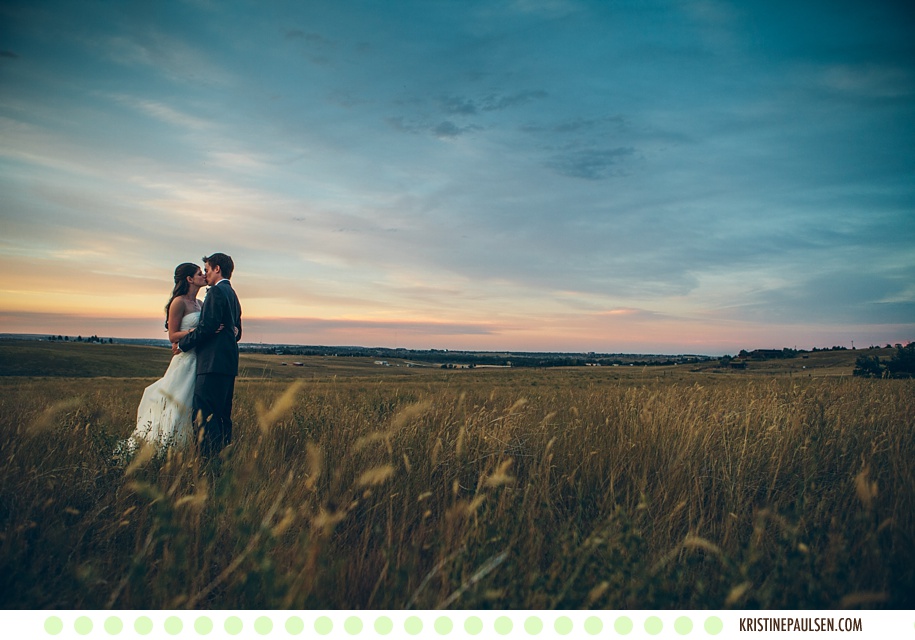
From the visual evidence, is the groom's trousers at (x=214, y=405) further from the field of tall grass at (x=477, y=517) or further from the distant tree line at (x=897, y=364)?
the distant tree line at (x=897, y=364)

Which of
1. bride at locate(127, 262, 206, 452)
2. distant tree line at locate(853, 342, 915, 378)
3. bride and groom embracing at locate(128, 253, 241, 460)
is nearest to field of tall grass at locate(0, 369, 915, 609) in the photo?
bride and groom embracing at locate(128, 253, 241, 460)

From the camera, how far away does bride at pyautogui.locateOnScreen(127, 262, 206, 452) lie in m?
5.49

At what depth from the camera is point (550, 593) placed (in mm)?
2244

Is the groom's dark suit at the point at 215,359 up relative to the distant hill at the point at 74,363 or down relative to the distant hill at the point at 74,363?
up

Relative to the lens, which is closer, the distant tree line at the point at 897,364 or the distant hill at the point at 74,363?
the distant tree line at the point at 897,364

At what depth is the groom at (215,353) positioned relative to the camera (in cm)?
534

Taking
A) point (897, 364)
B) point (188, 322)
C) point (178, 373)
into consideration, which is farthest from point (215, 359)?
point (897, 364)
